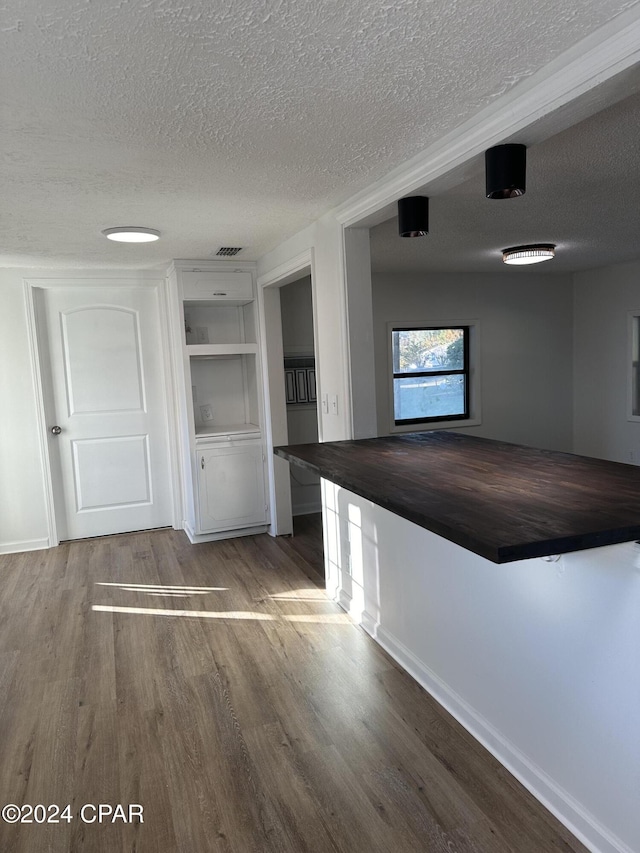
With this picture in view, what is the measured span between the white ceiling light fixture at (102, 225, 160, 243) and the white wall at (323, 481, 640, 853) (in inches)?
85.9

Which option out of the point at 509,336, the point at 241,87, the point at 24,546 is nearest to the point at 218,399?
the point at 24,546

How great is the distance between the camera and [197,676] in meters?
2.71

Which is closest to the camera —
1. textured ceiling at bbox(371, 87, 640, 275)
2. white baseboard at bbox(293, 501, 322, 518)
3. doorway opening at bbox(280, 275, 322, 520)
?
textured ceiling at bbox(371, 87, 640, 275)

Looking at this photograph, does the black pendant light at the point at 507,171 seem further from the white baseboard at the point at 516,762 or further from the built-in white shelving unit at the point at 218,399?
the built-in white shelving unit at the point at 218,399

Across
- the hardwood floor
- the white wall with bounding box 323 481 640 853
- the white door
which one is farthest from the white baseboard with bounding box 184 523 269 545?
the white wall with bounding box 323 481 640 853

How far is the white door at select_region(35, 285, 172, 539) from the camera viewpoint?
4.80m

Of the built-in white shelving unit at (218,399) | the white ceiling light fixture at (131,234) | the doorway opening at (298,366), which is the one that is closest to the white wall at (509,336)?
the doorway opening at (298,366)

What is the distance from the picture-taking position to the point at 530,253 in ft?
14.9

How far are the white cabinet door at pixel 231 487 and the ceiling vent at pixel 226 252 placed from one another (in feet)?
4.81

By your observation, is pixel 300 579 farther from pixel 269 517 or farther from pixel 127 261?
pixel 127 261

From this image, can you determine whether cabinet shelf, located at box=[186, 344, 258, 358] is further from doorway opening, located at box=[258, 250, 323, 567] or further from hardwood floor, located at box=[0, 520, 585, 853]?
hardwood floor, located at box=[0, 520, 585, 853]

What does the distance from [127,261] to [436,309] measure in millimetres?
3058

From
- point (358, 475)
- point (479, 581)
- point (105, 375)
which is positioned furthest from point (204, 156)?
point (105, 375)

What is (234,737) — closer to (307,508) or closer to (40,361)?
(307,508)
